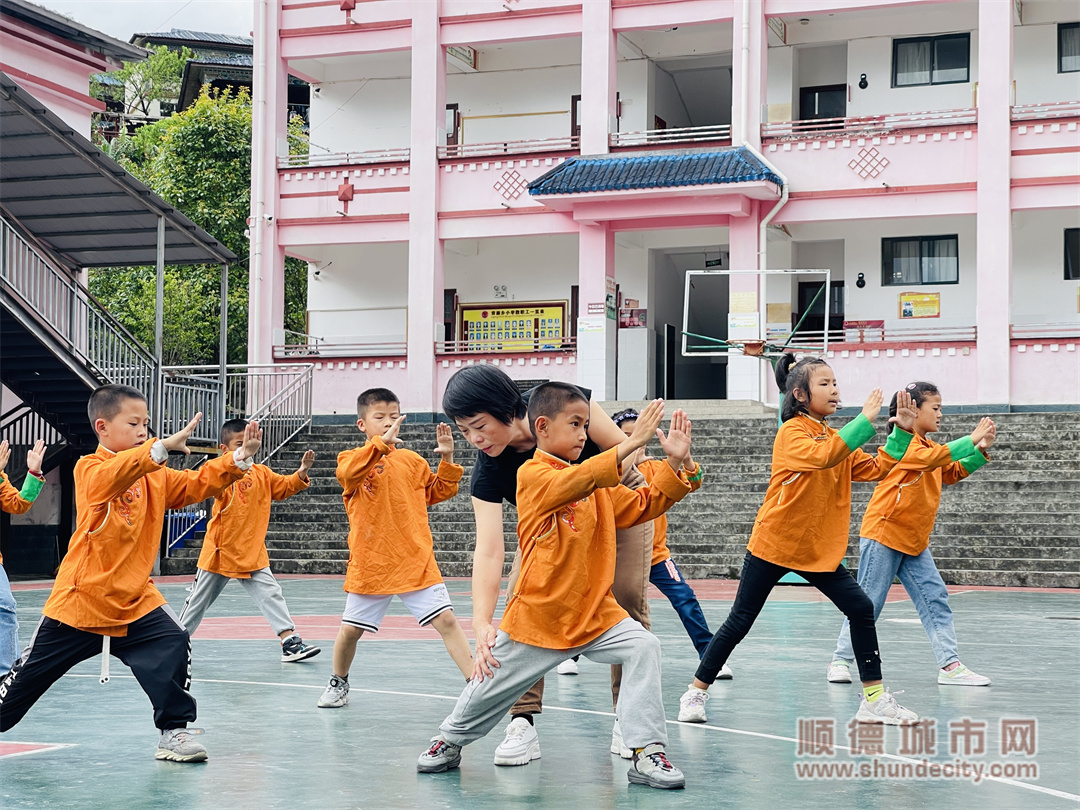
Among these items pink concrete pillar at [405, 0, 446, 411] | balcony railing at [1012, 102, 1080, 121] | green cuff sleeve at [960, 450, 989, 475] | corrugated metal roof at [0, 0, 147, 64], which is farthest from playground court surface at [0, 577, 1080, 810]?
pink concrete pillar at [405, 0, 446, 411]

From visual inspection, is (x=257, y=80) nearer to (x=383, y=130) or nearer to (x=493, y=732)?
(x=383, y=130)

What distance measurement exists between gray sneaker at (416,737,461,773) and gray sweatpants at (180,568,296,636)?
4117mm

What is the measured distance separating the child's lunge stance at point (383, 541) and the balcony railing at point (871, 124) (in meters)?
17.3

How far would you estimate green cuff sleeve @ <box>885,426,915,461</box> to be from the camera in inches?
276

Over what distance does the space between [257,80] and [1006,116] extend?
44.8ft

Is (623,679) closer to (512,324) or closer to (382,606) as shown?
(382,606)

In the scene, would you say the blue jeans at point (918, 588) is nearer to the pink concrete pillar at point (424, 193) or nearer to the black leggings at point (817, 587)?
the black leggings at point (817, 587)

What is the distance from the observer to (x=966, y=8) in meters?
24.0

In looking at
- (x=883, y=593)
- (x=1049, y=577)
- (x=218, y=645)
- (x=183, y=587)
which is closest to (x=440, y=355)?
(x=183, y=587)

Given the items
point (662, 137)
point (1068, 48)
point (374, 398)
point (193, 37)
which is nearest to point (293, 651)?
point (374, 398)

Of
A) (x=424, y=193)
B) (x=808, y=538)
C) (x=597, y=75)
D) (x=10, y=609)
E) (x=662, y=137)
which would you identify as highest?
(x=597, y=75)

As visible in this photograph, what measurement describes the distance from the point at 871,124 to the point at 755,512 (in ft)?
27.9

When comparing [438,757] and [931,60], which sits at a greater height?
[931,60]

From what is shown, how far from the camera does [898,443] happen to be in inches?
277
